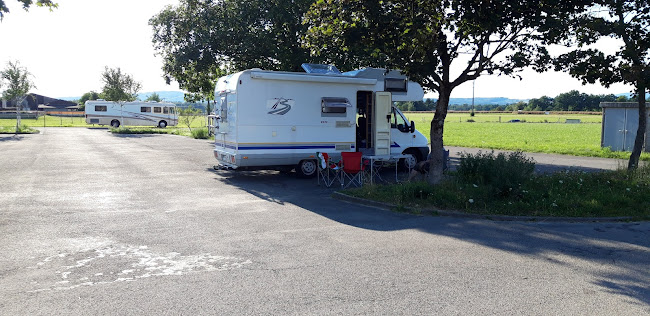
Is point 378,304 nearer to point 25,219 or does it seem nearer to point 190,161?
point 25,219

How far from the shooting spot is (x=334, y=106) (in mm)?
13609

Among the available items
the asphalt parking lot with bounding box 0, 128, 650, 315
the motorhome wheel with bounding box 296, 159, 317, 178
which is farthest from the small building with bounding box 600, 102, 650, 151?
the asphalt parking lot with bounding box 0, 128, 650, 315

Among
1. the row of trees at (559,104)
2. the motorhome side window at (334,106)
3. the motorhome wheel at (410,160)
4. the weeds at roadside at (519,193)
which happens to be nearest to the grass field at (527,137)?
the motorhome wheel at (410,160)

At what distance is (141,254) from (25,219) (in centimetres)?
320

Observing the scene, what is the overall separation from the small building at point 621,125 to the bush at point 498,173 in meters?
12.7

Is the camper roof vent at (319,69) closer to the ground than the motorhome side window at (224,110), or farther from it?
farther from it

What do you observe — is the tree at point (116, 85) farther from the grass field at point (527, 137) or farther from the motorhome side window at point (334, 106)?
the motorhome side window at point (334, 106)

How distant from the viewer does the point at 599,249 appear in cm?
677

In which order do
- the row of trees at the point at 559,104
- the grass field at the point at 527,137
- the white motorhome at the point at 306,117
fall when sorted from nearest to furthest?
the white motorhome at the point at 306,117, the grass field at the point at 527,137, the row of trees at the point at 559,104

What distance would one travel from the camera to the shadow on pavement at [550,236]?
18.7 feet

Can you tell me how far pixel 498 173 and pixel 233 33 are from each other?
41.8ft

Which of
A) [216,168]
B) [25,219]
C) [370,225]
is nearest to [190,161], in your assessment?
[216,168]

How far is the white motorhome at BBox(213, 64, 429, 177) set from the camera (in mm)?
12773

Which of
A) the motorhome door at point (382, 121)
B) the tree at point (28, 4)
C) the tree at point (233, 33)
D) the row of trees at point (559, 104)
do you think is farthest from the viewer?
the row of trees at point (559, 104)
